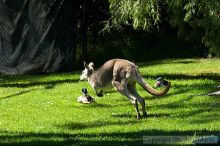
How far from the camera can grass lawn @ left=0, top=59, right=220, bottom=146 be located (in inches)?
408

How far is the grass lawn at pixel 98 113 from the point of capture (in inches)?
408

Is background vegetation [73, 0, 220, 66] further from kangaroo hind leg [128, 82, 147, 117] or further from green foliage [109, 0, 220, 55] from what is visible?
kangaroo hind leg [128, 82, 147, 117]

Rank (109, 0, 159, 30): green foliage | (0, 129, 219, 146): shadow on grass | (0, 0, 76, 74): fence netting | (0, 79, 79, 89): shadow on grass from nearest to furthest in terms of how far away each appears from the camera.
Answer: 1. (0, 129, 219, 146): shadow on grass
2. (109, 0, 159, 30): green foliage
3. (0, 79, 79, 89): shadow on grass
4. (0, 0, 76, 74): fence netting

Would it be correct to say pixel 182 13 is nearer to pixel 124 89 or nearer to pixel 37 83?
pixel 37 83

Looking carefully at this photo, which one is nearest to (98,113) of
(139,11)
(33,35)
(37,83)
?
(139,11)

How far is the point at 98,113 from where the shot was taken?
13234mm

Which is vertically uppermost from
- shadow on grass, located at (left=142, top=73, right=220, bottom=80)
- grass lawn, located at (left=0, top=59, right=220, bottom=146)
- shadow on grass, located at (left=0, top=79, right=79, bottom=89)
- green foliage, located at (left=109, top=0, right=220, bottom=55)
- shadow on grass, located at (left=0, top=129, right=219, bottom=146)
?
green foliage, located at (left=109, top=0, right=220, bottom=55)

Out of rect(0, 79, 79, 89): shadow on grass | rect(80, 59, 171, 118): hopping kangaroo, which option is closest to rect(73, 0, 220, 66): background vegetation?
rect(0, 79, 79, 89): shadow on grass

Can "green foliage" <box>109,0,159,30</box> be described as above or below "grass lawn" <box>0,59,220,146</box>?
above

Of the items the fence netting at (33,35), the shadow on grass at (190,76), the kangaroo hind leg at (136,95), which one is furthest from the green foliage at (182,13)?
the kangaroo hind leg at (136,95)

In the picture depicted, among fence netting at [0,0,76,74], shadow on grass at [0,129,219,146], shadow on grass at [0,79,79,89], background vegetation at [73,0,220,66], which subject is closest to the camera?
shadow on grass at [0,129,219,146]

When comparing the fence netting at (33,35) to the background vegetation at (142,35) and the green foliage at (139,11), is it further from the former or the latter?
the green foliage at (139,11)

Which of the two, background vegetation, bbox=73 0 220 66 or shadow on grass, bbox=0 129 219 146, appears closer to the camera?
shadow on grass, bbox=0 129 219 146

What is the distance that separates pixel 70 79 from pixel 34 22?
3.29 m
